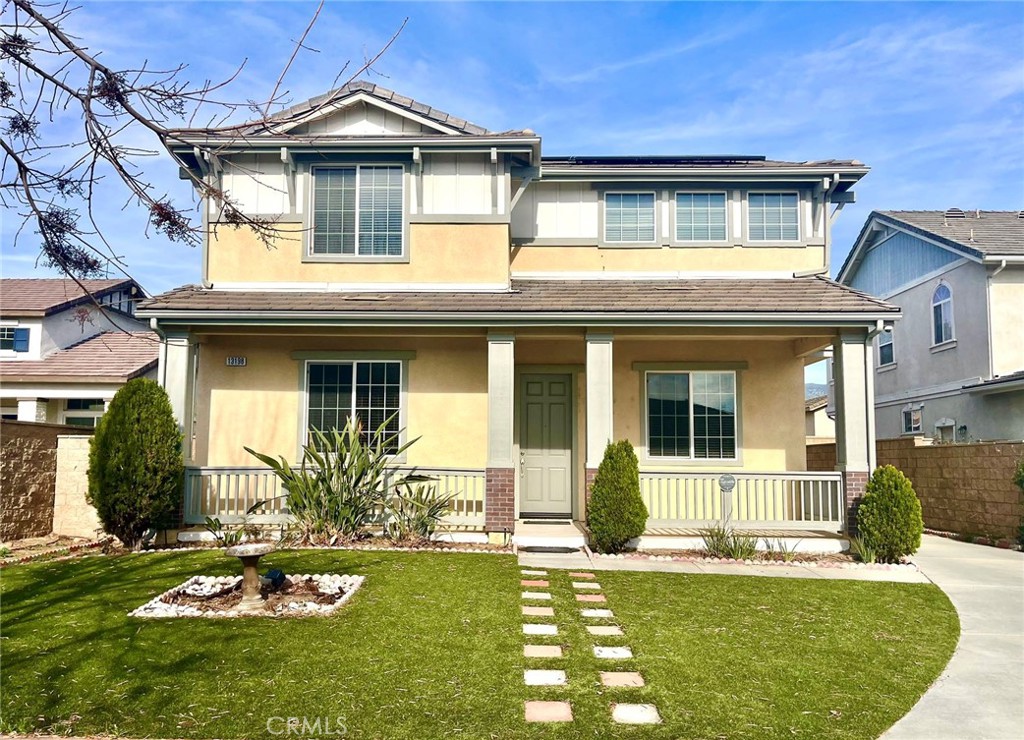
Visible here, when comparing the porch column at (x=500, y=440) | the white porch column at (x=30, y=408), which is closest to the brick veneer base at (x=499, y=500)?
the porch column at (x=500, y=440)

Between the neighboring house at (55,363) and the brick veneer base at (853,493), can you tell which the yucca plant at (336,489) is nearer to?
the brick veneer base at (853,493)

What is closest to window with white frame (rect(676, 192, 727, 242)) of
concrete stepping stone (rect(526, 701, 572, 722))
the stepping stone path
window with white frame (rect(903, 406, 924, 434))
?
the stepping stone path

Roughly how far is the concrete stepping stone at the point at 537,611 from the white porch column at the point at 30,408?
18660 millimetres

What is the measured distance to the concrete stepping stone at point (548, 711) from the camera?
4.24 m

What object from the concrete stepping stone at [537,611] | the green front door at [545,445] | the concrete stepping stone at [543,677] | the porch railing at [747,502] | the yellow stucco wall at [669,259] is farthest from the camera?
the yellow stucco wall at [669,259]

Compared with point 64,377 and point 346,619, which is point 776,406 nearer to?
point 346,619

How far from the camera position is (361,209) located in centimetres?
1139

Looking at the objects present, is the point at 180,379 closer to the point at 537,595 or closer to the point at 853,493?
the point at 537,595

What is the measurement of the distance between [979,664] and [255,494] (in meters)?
9.16

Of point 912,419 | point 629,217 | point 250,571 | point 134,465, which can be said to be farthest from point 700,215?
point 912,419

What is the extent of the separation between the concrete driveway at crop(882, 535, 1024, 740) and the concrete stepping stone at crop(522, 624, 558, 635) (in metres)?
2.62

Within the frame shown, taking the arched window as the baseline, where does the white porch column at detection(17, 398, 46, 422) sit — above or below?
below

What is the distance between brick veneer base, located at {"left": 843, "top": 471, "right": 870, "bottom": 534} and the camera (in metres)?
9.86

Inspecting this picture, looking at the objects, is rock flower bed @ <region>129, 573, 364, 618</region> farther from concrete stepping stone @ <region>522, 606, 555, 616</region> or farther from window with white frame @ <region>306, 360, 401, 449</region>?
window with white frame @ <region>306, 360, 401, 449</region>
